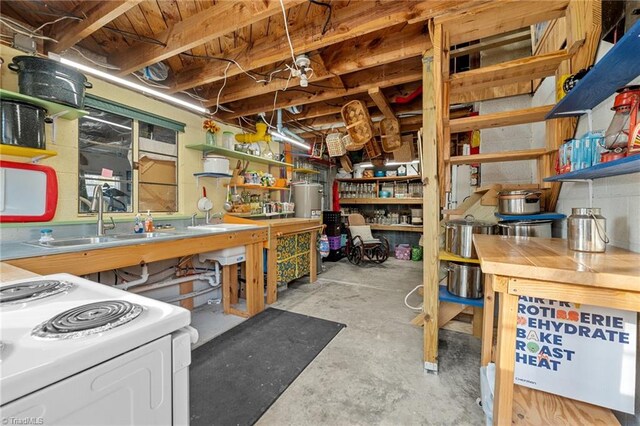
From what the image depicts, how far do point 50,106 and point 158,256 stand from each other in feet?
4.02

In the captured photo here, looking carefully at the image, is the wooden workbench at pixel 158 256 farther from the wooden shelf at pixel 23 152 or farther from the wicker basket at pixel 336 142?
the wicker basket at pixel 336 142

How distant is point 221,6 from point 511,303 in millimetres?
2387

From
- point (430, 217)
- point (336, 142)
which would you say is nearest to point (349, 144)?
point (336, 142)

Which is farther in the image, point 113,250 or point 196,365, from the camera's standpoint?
point 196,365

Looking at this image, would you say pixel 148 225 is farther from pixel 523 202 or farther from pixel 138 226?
pixel 523 202

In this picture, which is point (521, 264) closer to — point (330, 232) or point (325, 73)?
point (325, 73)

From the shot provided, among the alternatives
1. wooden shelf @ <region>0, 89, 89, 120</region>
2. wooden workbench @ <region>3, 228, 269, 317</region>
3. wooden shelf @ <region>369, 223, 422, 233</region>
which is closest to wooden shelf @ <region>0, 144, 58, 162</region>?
wooden shelf @ <region>0, 89, 89, 120</region>

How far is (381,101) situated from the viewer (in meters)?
3.12

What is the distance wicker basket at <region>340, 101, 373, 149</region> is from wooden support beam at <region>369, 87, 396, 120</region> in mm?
194

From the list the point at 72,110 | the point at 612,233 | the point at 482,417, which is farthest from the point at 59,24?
the point at 482,417

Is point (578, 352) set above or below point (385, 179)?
below

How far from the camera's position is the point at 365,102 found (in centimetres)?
351

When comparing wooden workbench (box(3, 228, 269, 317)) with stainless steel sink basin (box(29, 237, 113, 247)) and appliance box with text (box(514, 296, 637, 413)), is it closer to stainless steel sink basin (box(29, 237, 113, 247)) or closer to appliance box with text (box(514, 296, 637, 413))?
stainless steel sink basin (box(29, 237, 113, 247))

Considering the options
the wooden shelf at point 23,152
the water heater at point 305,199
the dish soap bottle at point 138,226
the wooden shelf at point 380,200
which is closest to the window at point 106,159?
the dish soap bottle at point 138,226
